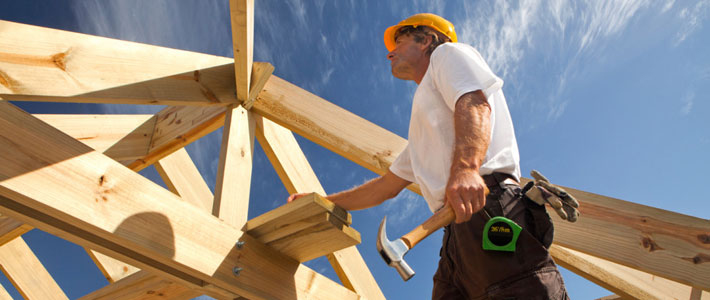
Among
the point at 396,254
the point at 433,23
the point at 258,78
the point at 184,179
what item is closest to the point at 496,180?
the point at 396,254

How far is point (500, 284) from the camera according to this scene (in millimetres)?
1142

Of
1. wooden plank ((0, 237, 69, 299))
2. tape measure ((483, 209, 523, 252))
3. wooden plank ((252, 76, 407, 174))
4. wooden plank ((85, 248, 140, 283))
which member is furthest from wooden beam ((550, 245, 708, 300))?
wooden plank ((0, 237, 69, 299))

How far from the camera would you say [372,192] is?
1.72 m

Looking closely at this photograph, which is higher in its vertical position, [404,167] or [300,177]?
[300,177]

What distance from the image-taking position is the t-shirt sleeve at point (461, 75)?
1.27 m

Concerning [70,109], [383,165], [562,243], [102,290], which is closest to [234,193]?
[383,165]

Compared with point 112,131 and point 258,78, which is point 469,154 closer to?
point 258,78

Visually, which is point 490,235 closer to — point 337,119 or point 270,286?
point 270,286

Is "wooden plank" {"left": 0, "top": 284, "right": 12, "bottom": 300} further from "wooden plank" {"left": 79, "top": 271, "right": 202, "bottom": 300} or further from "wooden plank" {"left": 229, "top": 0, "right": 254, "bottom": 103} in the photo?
"wooden plank" {"left": 229, "top": 0, "right": 254, "bottom": 103}

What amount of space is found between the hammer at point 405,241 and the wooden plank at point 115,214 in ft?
2.09

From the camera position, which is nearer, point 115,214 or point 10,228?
point 115,214

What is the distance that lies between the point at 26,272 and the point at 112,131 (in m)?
2.11

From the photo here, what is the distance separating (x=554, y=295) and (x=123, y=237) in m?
1.11

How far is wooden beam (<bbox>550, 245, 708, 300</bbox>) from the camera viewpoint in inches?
86.0
